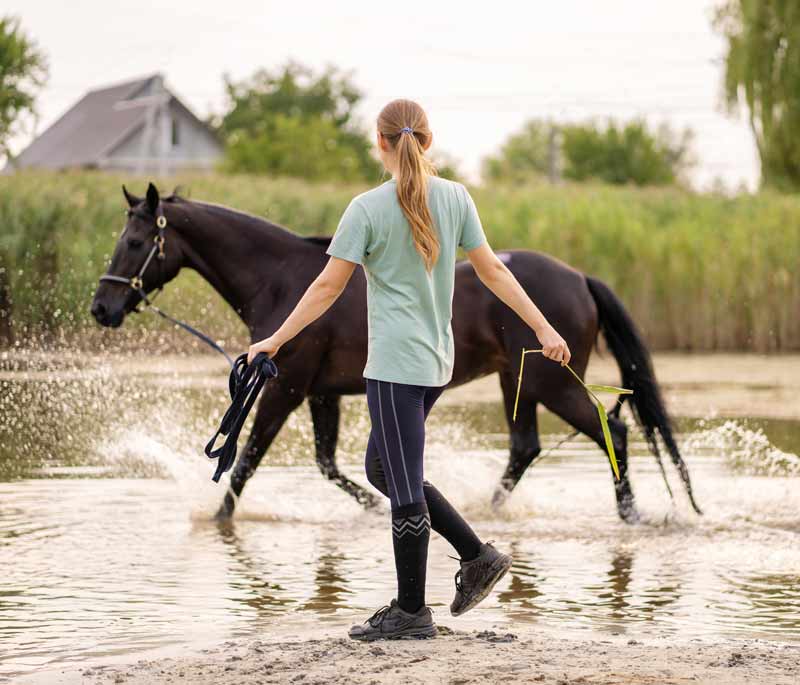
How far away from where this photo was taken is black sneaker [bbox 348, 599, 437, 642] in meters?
5.02

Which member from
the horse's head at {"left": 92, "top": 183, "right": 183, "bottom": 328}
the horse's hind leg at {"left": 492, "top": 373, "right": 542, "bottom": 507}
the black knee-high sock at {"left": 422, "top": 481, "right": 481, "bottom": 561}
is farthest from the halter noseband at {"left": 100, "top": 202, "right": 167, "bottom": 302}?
the black knee-high sock at {"left": 422, "top": 481, "right": 481, "bottom": 561}

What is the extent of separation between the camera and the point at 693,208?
24766mm

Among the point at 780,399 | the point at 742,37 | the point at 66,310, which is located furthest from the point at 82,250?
the point at 742,37

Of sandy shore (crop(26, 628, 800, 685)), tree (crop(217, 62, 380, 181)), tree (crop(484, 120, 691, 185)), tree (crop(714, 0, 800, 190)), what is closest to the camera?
sandy shore (crop(26, 628, 800, 685))

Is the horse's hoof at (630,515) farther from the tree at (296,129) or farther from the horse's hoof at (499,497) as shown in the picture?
the tree at (296,129)

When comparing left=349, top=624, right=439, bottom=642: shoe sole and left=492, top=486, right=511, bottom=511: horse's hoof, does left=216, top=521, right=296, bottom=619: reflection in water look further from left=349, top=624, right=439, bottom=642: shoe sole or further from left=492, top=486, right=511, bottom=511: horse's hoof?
left=492, top=486, right=511, bottom=511: horse's hoof

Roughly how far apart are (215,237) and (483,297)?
156 centimetres

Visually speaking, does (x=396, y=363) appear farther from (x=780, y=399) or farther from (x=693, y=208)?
(x=693, y=208)

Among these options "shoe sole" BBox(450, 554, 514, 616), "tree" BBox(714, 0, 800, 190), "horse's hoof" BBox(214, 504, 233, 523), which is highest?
"tree" BBox(714, 0, 800, 190)

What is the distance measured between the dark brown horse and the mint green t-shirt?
349 centimetres

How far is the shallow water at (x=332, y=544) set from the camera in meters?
5.78

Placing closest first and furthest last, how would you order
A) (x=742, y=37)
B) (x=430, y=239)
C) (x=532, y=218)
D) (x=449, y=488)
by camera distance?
(x=430, y=239) → (x=449, y=488) → (x=532, y=218) → (x=742, y=37)

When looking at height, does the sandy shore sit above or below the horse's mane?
below

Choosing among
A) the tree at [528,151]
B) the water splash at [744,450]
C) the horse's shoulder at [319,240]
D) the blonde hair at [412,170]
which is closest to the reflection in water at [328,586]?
the blonde hair at [412,170]
